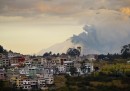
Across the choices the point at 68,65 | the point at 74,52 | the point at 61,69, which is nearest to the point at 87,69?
the point at 61,69

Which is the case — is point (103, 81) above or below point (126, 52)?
below

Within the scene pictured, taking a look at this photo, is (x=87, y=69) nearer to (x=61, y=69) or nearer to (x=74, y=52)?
(x=61, y=69)

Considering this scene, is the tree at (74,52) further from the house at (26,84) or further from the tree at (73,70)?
the house at (26,84)

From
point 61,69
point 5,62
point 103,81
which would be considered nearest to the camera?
point 103,81

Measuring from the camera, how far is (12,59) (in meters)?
61.6

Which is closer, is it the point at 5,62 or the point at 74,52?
the point at 5,62

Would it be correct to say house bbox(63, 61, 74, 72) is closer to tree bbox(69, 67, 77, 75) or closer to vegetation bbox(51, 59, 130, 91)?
tree bbox(69, 67, 77, 75)

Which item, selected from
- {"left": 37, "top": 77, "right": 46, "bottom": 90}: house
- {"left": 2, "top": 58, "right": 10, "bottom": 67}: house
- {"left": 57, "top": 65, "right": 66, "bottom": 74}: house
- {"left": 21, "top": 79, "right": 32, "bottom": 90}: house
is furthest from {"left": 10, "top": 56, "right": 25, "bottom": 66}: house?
{"left": 21, "top": 79, "right": 32, "bottom": 90}: house

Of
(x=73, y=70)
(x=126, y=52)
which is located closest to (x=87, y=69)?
(x=73, y=70)

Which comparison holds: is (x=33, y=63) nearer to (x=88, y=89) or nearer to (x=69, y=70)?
(x=69, y=70)

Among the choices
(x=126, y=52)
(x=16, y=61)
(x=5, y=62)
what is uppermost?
(x=126, y=52)

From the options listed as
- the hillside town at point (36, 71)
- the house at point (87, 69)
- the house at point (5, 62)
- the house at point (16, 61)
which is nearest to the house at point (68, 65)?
the hillside town at point (36, 71)

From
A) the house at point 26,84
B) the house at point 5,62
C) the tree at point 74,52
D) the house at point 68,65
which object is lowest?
the house at point 26,84

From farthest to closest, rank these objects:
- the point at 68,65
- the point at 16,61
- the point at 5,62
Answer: the point at 16,61 < the point at 5,62 < the point at 68,65
